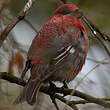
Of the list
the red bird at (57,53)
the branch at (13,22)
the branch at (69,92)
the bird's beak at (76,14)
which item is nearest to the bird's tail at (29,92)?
the red bird at (57,53)

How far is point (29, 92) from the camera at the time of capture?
14.2 feet

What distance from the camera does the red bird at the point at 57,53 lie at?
14.6 ft

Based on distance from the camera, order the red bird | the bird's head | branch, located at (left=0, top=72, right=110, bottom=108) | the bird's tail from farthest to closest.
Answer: the bird's head → the red bird → the bird's tail → branch, located at (left=0, top=72, right=110, bottom=108)

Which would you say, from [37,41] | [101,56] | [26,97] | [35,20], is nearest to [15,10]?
[35,20]

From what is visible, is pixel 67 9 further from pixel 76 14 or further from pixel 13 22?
pixel 13 22

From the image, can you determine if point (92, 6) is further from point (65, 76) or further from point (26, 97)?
point (26, 97)

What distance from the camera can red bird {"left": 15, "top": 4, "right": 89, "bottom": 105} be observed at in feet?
14.6

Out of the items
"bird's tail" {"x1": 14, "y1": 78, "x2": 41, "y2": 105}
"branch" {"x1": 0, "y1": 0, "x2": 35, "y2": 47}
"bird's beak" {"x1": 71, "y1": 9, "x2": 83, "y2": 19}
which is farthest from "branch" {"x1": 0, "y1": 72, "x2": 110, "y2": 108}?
"bird's beak" {"x1": 71, "y1": 9, "x2": 83, "y2": 19}

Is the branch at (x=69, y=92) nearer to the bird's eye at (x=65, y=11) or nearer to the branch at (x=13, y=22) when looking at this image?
the branch at (x=13, y=22)

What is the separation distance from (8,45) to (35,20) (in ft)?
9.13

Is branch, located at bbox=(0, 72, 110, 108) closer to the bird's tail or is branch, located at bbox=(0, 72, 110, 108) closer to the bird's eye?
the bird's tail

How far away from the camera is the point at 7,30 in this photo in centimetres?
378

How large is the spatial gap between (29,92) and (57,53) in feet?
2.15

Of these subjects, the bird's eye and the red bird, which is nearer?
the red bird
